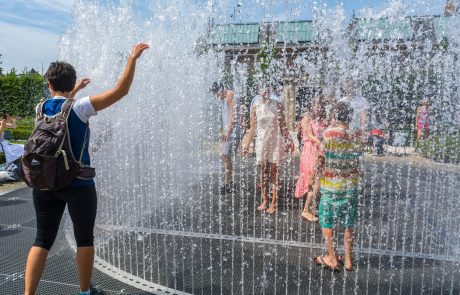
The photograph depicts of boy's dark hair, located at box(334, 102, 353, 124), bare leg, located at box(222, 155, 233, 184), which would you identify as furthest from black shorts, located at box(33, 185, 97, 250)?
bare leg, located at box(222, 155, 233, 184)

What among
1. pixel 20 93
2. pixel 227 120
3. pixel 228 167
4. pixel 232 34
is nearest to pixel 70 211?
pixel 227 120

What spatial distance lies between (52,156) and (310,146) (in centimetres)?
346

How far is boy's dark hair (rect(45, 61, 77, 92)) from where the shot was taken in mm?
2670

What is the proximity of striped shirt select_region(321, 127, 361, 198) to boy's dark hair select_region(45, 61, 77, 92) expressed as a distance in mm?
2111

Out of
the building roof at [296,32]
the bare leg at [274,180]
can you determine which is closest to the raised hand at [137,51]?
the bare leg at [274,180]

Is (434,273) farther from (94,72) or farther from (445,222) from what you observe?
(94,72)

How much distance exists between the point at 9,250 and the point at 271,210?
10.2 feet

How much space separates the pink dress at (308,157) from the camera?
5.00m

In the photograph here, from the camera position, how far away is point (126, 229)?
460 cm

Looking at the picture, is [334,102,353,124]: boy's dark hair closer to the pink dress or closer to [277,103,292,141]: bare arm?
the pink dress

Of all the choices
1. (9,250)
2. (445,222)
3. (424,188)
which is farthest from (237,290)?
(424,188)

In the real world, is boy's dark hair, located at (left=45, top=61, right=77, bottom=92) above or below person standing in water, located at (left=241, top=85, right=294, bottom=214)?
above

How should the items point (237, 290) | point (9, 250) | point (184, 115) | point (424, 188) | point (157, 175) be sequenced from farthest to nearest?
point (424, 188)
point (184, 115)
point (157, 175)
point (9, 250)
point (237, 290)

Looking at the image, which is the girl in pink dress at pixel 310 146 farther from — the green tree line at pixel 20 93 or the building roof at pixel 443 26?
the green tree line at pixel 20 93
